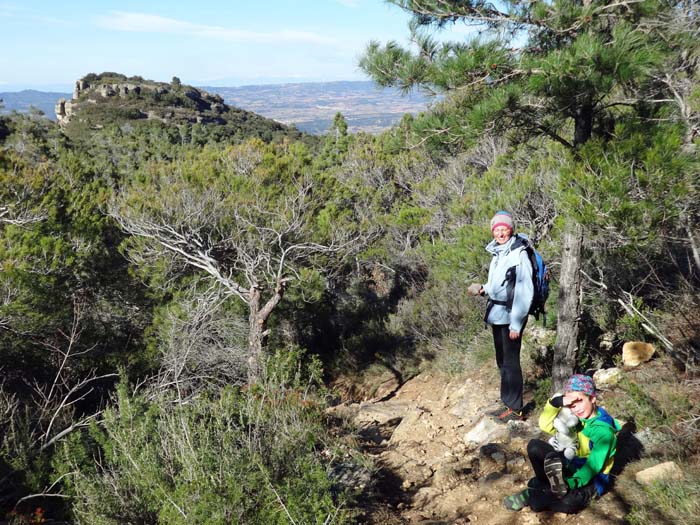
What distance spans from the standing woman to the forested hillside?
43cm

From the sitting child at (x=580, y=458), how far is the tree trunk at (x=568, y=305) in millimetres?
1134

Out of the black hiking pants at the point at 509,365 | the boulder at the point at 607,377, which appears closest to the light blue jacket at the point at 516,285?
the black hiking pants at the point at 509,365

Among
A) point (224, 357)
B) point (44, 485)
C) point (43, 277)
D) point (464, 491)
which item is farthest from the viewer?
point (43, 277)

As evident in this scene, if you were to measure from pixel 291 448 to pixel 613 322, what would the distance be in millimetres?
4103

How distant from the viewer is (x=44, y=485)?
3.57 m

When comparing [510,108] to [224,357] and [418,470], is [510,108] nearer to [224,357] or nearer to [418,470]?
[418,470]

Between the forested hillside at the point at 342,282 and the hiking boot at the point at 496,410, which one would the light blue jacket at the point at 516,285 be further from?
the hiking boot at the point at 496,410

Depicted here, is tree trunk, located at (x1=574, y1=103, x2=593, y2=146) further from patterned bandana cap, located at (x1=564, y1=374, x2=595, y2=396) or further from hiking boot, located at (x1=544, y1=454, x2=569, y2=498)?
hiking boot, located at (x1=544, y1=454, x2=569, y2=498)

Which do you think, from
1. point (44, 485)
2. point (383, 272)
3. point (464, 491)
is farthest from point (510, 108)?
point (383, 272)

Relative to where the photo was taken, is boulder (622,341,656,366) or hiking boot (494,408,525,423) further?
boulder (622,341,656,366)

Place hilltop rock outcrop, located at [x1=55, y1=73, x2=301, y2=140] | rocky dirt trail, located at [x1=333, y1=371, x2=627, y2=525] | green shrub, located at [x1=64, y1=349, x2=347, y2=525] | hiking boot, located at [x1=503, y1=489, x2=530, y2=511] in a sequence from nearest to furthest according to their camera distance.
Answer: green shrub, located at [x1=64, y1=349, x2=347, y2=525] → hiking boot, located at [x1=503, y1=489, x2=530, y2=511] → rocky dirt trail, located at [x1=333, y1=371, x2=627, y2=525] → hilltop rock outcrop, located at [x1=55, y1=73, x2=301, y2=140]

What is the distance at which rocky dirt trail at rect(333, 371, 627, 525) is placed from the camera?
2.89 metres

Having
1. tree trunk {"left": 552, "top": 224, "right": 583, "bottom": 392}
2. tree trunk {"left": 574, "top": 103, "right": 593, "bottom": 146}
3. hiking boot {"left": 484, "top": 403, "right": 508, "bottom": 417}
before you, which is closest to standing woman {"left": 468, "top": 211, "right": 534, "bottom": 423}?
hiking boot {"left": 484, "top": 403, "right": 508, "bottom": 417}

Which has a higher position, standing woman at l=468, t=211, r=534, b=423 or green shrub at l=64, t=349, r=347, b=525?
standing woman at l=468, t=211, r=534, b=423
